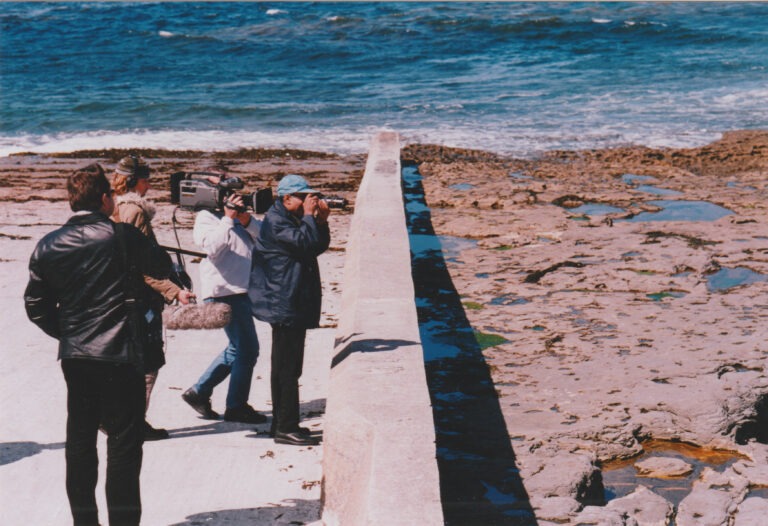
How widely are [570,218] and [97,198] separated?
823 cm

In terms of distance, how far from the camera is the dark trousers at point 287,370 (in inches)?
206

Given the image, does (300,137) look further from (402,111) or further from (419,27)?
(419,27)

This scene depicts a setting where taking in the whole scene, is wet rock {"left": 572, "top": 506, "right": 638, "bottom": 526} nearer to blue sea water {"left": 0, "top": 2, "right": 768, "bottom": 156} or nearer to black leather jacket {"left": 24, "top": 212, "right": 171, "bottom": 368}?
black leather jacket {"left": 24, "top": 212, "right": 171, "bottom": 368}

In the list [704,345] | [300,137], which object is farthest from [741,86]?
[704,345]

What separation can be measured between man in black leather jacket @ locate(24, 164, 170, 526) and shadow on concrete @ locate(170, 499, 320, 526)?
0.51 meters

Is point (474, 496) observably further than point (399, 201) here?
No

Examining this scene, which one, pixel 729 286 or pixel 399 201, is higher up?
pixel 399 201

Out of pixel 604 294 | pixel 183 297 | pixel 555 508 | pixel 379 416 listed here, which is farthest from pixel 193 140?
pixel 379 416

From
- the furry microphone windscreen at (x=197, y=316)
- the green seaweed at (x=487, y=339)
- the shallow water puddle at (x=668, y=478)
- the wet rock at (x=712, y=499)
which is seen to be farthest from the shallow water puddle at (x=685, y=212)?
the furry microphone windscreen at (x=197, y=316)

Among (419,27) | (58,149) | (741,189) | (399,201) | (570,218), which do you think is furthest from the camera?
(419,27)

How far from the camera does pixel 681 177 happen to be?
46.8 ft

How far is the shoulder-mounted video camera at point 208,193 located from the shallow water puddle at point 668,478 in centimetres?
253

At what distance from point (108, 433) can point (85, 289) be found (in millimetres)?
618

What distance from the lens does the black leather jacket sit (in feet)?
12.8
